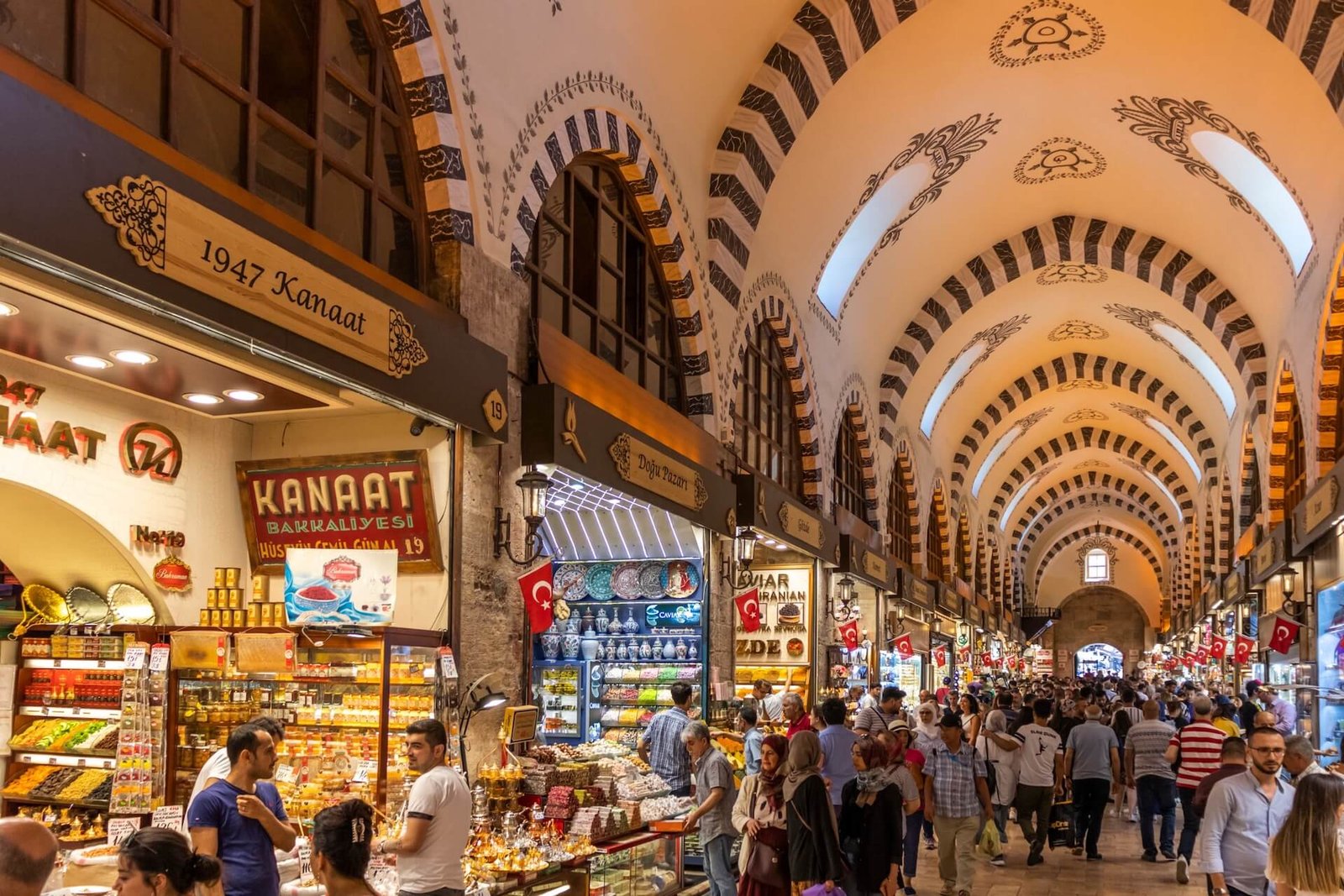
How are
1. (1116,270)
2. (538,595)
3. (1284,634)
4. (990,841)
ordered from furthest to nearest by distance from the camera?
(1116,270) < (1284,634) < (990,841) < (538,595)

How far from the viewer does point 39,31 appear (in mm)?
3645

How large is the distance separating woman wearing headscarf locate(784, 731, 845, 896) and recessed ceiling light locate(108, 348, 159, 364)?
284 cm

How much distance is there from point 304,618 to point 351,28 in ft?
8.28

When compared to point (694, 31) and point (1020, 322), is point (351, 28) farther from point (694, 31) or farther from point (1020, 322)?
point (1020, 322)

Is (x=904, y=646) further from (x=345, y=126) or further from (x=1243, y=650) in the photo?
(x=345, y=126)

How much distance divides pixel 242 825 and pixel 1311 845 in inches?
120

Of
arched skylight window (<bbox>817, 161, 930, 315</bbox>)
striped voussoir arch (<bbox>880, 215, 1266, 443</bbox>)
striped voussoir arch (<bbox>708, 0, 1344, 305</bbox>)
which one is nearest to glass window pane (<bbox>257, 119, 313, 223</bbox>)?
striped voussoir arch (<bbox>708, 0, 1344, 305</bbox>)

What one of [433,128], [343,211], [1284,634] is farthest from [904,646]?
[343,211]

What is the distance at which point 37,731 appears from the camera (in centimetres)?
576

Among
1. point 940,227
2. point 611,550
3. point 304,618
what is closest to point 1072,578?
point 940,227

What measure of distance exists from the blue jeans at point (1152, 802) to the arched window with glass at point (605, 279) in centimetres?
431

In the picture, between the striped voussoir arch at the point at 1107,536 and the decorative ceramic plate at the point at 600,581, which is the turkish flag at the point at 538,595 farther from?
the striped voussoir arch at the point at 1107,536

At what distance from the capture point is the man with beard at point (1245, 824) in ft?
14.0

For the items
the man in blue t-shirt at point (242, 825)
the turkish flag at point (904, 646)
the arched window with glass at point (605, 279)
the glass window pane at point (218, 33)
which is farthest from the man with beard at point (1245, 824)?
the turkish flag at point (904, 646)
